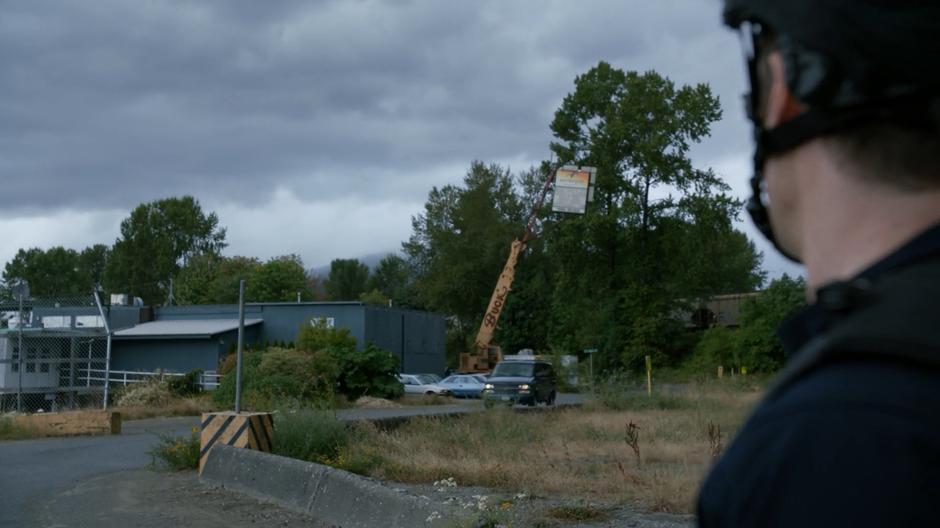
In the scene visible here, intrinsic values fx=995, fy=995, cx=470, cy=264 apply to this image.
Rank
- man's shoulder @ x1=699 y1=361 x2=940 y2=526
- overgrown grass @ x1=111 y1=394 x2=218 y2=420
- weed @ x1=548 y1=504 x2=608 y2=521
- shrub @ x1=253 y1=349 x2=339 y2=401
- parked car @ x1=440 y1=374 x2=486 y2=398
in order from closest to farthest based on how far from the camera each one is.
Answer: man's shoulder @ x1=699 y1=361 x2=940 y2=526 → weed @ x1=548 y1=504 x2=608 y2=521 → overgrown grass @ x1=111 y1=394 x2=218 y2=420 → shrub @ x1=253 y1=349 x2=339 y2=401 → parked car @ x1=440 y1=374 x2=486 y2=398

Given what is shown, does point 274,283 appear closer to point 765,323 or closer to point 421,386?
point 421,386

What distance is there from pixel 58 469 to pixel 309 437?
4401 mm

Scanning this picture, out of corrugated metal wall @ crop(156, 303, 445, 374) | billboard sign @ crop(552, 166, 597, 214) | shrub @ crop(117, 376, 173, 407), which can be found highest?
billboard sign @ crop(552, 166, 597, 214)

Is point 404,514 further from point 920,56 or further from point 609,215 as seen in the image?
point 609,215

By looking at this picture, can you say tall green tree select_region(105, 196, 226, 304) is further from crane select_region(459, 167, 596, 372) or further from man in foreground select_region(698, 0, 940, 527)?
man in foreground select_region(698, 0, 940, 527)

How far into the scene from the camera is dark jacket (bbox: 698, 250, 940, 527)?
106 centimetres

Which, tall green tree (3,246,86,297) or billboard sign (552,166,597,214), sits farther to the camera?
tall green tree (3,246,86,297)

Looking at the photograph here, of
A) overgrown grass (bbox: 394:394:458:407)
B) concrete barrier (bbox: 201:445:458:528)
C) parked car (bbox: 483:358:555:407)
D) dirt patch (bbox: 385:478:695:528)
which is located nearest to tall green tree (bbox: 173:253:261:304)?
overgrown grass (bbox: 394:394:458:407)

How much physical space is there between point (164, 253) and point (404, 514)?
3783 inches

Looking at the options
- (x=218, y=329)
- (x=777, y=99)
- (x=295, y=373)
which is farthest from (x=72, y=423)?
(x=218, y=329)

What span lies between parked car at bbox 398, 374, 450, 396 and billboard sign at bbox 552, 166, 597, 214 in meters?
11.1

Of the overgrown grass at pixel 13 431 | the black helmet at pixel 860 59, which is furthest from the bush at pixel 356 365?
the black helmet at pixel 860 59

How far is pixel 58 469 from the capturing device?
14.6m

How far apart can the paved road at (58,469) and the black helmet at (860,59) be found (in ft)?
31.4
